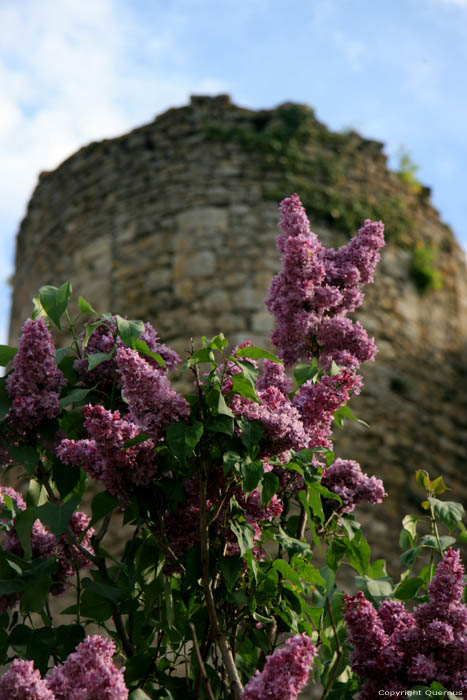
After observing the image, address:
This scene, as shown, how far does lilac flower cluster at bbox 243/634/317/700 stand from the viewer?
1.48m

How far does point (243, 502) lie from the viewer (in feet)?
5.99

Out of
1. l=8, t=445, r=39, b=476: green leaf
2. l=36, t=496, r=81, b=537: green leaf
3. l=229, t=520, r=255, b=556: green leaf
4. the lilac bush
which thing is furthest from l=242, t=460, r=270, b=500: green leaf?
l=8, t=445, r=39, b=476: green leaf

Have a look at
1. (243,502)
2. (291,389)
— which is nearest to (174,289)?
(291,389)

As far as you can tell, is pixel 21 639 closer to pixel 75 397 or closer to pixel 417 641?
pixel 75 397

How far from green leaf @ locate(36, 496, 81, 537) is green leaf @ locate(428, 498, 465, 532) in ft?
2.67

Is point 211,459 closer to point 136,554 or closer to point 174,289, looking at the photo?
point 136,554

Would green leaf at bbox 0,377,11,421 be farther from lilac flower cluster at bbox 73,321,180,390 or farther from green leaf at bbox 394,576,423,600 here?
green leaf at bbox 394,576,423,600

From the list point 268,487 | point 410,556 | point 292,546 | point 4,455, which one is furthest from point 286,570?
point 4,455

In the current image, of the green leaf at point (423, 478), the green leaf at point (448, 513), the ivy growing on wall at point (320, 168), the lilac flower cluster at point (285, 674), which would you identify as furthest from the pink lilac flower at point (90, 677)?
the ivy growing on wall at point (320, 168)

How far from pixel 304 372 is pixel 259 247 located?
412 cm

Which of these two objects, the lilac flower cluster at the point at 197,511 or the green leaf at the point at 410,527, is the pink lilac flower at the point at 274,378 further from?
the green leaf at the point at 410,527

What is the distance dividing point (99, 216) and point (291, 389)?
4.76 m

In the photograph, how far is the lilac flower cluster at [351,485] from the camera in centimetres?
205

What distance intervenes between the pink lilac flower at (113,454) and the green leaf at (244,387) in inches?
7.3
